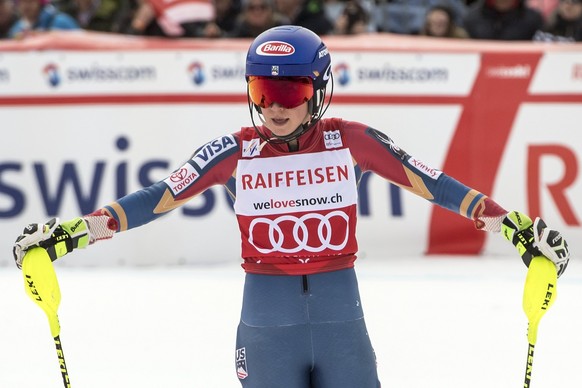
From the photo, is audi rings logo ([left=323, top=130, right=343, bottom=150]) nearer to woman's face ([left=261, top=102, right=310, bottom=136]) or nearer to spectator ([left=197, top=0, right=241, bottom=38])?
woman's face ([left=261, top=102, right=310, bottom=136])

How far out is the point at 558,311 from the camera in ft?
21.7

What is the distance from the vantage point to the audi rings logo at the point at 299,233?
3576mm

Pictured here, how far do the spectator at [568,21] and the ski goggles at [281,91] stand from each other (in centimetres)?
603

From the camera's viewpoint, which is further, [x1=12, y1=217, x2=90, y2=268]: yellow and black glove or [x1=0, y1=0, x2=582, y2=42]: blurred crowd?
[x1=0, y1=0, x2=582, y2=42]: blurred crowd

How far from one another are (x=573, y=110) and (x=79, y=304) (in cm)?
395

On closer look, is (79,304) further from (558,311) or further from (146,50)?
(558,311)

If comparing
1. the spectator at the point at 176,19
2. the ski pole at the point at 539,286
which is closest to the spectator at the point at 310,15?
the spectator at the point at 176,19

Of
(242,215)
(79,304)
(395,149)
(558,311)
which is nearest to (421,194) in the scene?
(395,149)

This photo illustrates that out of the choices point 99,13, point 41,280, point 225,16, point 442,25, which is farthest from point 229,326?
point 99,13

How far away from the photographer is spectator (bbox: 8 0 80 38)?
366 inches

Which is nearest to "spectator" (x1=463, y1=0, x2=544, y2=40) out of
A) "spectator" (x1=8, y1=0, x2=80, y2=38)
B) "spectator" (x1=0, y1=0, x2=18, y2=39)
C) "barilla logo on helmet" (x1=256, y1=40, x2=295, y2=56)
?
"spectator" (x1=8, y1=0, x2=80, y2=38)

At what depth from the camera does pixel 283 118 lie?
3559 millimetres

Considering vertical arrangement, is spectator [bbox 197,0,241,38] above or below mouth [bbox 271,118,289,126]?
below

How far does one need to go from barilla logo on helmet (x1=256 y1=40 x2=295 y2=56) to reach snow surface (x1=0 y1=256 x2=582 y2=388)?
2.24 meters
